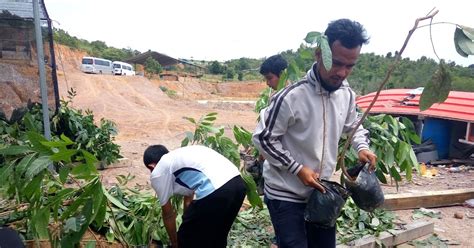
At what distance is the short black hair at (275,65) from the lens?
335 cm

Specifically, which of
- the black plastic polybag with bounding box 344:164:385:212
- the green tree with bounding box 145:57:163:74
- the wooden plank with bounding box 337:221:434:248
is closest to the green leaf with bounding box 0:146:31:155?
the black plastic polybag with bounding box 344:164:385:212

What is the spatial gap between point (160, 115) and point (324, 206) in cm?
1535

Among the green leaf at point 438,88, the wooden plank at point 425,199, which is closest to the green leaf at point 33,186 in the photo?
the green leaf at point 438,88

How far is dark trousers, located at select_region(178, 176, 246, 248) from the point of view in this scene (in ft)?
7.95

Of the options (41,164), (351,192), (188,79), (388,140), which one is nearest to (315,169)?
(351,192)

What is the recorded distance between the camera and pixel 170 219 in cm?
254

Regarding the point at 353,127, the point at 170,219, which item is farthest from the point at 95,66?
the point at 353,127

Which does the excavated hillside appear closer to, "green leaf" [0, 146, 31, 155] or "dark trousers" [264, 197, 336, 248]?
"green leaf" [0, 146, 31, 155]

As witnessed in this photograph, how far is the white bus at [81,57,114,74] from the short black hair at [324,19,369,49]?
3389cm

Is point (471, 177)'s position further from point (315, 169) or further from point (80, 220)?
point (80, 220)

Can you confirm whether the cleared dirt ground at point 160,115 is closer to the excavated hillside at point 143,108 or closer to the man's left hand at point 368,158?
the excavated hillside at point 143,108

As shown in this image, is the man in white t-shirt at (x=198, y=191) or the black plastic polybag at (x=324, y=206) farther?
the man in white t-shirt at (x=198, y=191)

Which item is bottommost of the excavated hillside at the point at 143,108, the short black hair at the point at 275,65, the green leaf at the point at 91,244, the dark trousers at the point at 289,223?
the excavated hillside at the point at 143,108

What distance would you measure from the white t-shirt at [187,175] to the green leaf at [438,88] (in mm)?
1286
